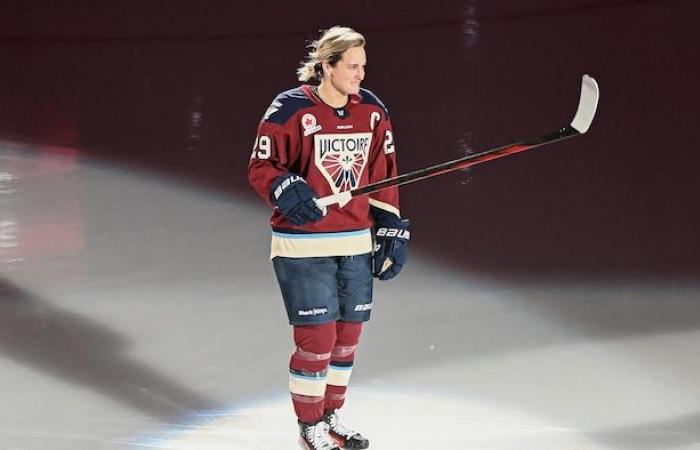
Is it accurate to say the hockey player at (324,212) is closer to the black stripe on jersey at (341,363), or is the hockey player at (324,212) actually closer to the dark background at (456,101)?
the black stripe on jersey at (341,363)

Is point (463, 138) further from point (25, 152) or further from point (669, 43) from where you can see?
point (25, 152)

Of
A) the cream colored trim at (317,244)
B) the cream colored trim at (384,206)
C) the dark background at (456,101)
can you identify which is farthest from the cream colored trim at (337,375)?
the dark background at (456,101)

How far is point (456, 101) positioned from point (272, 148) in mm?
3371

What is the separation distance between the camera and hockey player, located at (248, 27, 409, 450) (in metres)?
3.67

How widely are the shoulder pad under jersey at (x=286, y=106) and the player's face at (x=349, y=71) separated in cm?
10

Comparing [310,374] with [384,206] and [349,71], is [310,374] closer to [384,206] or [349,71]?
[384,206]

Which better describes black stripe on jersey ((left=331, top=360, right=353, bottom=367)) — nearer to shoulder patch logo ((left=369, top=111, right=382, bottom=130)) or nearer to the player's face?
shoulder patch logo ((left=369, top=111, right=382, bottom=130))

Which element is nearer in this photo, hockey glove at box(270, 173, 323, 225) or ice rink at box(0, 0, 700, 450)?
hockey glove at box(270, 173, 323, 225)

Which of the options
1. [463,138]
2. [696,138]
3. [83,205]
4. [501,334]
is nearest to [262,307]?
[501,334]

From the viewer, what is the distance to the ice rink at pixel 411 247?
4172 millimetres

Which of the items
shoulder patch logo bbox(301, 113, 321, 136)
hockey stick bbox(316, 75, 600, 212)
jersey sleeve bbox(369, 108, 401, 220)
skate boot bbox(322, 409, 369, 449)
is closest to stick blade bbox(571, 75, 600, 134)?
hockey stick bbox(316, 75, 600, 212)

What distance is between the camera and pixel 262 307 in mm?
5043

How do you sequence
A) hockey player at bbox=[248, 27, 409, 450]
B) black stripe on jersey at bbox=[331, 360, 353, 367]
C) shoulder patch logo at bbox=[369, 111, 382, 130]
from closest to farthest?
1. hockey player at bbox=[248, 27, 409, 450]
2. shoulder patch logo at bbox=[369, 111, 382, 130]
3. black stripe on jersey at bbox=[331, 360, 353, 367]

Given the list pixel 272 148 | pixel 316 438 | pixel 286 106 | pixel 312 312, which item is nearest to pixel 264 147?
pixel 272 148
